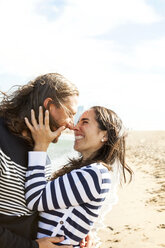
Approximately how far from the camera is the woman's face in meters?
3.50

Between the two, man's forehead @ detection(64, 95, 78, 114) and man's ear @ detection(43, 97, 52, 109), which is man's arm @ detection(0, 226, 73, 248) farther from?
man's forehead @ detection(64, 95, 78, 114)

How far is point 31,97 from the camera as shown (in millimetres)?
2633

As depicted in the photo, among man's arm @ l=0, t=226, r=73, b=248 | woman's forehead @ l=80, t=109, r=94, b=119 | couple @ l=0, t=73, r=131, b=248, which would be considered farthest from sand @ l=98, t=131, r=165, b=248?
man's arm @ l=0, t=226, r=73, b=248

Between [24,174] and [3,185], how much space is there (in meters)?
0.22

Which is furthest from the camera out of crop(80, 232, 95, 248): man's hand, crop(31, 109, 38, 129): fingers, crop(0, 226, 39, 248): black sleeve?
crop(80, 232, 95, 248): man's hand

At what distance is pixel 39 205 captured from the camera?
2.49m

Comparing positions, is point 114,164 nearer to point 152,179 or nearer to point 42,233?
point 42,233

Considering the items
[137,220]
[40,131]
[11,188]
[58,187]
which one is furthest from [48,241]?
[137,220]

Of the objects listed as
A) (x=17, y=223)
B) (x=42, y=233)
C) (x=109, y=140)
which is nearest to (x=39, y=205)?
(x=17, y=223)

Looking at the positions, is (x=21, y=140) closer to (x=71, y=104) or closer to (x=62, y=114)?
(x=62, y=114)

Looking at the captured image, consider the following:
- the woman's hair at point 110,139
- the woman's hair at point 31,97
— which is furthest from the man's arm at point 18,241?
the woman's hair at point 110,139

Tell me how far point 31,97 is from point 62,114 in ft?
0.97

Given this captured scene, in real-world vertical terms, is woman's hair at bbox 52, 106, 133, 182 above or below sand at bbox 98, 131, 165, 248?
above

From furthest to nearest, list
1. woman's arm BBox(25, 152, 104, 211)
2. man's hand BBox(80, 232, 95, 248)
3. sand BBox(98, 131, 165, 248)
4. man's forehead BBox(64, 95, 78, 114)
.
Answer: sand BBox(98, 131, 165, 248) → man's hand BBox(80, 232, 95, 248) → man's forehead BBox(64, 95, 78, 114) → woman's arm BBox(25, 152, 104, 211)
